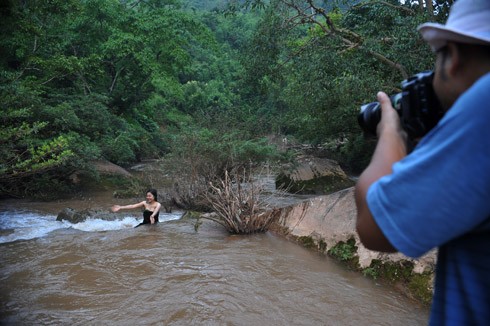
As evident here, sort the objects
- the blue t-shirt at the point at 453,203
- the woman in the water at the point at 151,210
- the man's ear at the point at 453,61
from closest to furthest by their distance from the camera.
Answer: the blue t-shirt at the point at 453,203, the man's ear at the point at 453,61, the woman in the water at the point at 151,210

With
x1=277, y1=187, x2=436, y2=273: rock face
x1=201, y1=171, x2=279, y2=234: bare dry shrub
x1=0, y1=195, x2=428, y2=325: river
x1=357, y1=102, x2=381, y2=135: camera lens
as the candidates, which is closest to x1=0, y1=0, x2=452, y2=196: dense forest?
x1=0, y1=195, x2=428, y2=325: river

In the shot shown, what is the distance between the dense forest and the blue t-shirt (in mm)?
4745

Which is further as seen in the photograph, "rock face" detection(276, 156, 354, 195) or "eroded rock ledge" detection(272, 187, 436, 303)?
"rock face" detection(276, 156, 354, 195)

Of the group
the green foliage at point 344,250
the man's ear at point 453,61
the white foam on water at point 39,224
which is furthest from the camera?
the white foam on water at point 39,224

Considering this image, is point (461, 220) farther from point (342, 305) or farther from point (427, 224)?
point (342, 305)

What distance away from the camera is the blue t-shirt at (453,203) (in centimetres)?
75

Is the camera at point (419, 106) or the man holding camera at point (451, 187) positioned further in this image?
the camera at point (419, 106)

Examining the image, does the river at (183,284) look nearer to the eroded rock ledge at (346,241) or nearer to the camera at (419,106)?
the eroded rock ledge at (346,241)

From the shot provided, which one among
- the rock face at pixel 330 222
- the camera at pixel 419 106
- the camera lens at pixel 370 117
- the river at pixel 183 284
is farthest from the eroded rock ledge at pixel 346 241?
the camera at pixel 419 106

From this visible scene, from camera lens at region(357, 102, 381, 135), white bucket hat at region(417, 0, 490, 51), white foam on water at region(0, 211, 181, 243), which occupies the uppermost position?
white bucket hat at region(417, 0, 490, 51)

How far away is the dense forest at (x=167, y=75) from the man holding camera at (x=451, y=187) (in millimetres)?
4664

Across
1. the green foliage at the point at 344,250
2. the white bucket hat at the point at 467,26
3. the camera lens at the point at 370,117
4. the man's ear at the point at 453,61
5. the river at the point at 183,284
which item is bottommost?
the river at the point at 183,284

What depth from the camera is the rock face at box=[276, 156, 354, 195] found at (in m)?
13.4

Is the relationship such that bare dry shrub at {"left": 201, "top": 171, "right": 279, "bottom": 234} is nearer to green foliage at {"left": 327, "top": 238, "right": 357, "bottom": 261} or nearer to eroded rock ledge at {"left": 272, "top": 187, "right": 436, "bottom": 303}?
eroded rock ledge at {"left": 272, "top": 187, "right": 436, "bottom": 303}
